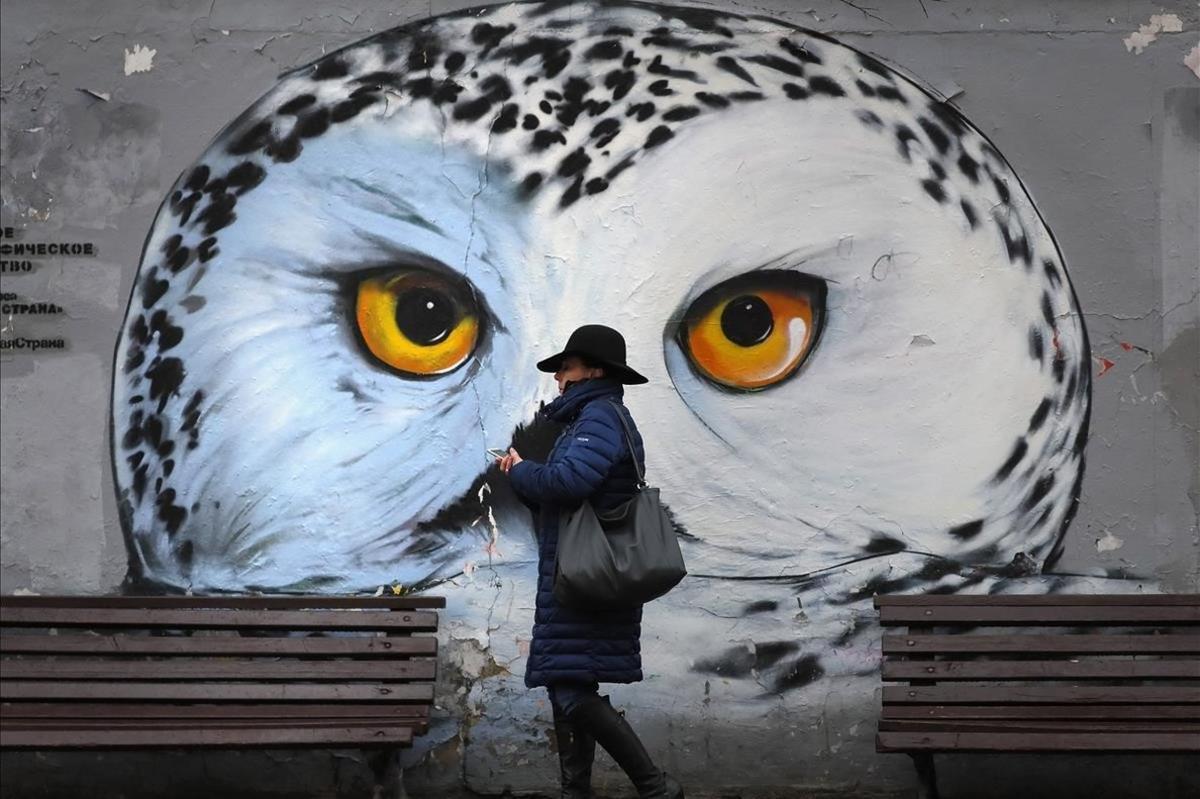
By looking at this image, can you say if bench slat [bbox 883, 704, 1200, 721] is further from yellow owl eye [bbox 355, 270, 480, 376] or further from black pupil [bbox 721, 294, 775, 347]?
yellow owl eye [bbox 355, 270, 480, 376]

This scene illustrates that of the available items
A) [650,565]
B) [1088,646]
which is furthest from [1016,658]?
[650,565]

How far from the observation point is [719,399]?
6.21 m

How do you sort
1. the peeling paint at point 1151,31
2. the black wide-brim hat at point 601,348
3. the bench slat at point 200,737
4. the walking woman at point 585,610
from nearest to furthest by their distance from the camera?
1. the walking woman at point 585,610
2. the black wide-brim hat at point 601,348
3. the bench slat at point 200,737
4. the peeling paint at point 1151,31

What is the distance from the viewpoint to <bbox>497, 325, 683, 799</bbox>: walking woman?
16.3ft

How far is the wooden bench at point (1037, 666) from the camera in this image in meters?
5.60

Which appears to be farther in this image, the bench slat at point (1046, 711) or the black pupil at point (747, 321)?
the black pupil at point (747, 321)

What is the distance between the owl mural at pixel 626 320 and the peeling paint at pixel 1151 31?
70 centimetres

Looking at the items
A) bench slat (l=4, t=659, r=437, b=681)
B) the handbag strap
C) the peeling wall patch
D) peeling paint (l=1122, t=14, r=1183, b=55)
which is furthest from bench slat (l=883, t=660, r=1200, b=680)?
the peeling wall patch

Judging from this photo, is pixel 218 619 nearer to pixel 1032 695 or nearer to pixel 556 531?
pixel 556 531

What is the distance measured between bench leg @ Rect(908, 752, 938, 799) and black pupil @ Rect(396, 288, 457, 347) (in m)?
2.41

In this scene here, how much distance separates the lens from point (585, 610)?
4988mm

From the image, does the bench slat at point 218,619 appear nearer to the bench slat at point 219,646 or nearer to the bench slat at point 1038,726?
the bench slat at point 219,646

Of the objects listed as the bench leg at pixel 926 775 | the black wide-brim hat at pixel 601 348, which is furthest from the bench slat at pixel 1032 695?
the black wide-brim hat at pixel 601 348

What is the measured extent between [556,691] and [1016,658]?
1.90 m
